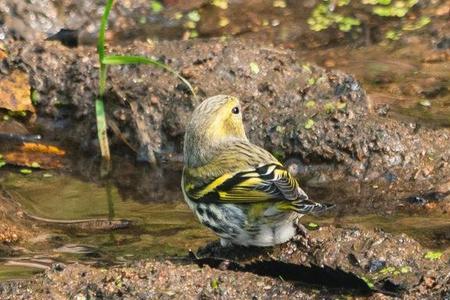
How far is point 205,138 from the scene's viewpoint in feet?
21.9

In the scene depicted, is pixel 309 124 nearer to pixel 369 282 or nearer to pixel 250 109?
pixel 250 109

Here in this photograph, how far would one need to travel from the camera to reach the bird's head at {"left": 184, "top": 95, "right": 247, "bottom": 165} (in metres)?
6.65

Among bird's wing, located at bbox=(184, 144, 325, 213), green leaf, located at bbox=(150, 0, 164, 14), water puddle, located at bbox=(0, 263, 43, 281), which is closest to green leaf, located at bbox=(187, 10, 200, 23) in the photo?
green leaf, located at bbox=(150, 0, 164, 14)

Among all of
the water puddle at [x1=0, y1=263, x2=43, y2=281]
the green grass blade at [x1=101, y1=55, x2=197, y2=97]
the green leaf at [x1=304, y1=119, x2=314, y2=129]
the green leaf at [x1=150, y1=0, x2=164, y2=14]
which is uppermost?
the green leaf at [x1=150, y1=0, x2=164, y2=14]

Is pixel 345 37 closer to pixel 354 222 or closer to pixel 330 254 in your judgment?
pixel 354 222

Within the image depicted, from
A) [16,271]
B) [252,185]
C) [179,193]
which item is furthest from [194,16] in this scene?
[252,185]

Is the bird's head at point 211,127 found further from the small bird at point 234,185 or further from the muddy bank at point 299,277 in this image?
the muddy bank at point 299,277

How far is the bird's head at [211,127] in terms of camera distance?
6652mm

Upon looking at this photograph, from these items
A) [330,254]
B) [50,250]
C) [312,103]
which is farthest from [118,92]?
[330,254]

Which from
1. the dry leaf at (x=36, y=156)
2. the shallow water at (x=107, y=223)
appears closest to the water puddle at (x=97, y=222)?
the shallow water at (x=107, y=223)

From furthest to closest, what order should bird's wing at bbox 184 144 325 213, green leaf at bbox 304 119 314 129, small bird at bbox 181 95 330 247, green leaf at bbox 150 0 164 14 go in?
1. green leaf at bbox 150 0 164 14
2. green leaf at bbox 304 119 314 129
3. small bird at bbox 181 95 330 247
4. bird's wing at bbox 184 144 325 213

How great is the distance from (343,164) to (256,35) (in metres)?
3.05

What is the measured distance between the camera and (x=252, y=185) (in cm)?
598

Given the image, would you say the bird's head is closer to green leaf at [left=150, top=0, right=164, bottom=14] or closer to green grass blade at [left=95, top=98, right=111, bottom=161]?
green grass blade at [left=95, top=98, right=111, bottom=161]
